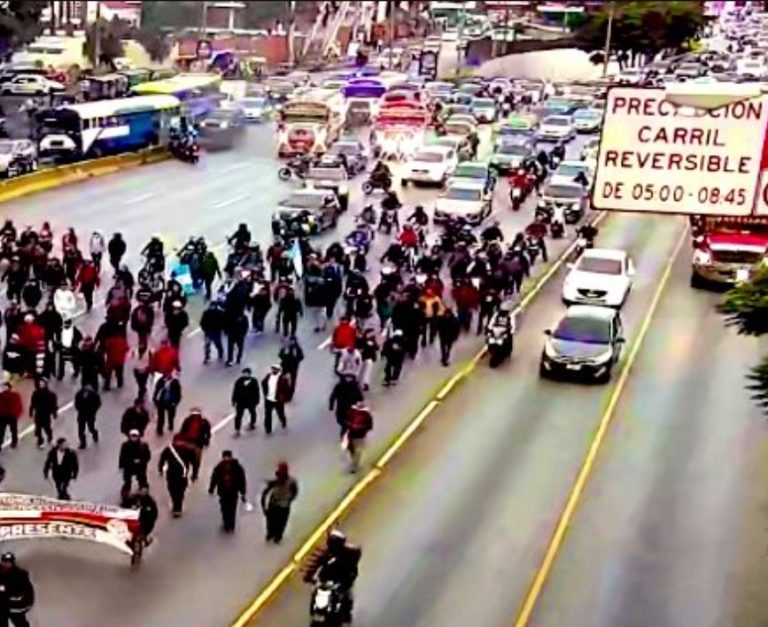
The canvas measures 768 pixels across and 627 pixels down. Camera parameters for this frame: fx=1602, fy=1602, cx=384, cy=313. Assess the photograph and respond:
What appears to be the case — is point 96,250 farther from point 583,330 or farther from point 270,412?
point 270,412

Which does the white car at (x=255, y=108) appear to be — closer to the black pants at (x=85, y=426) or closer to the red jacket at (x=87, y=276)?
the red jacket at (x=87, y=276)

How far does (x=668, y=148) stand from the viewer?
35.8ft

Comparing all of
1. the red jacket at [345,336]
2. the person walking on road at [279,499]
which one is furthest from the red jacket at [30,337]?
the person walking on road at [279,499]

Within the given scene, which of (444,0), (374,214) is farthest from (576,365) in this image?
(444,0)

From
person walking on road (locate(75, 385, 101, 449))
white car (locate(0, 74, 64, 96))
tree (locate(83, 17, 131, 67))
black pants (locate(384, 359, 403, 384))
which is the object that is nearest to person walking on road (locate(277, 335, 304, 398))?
black pants (locate(384, 359, 403, 384))

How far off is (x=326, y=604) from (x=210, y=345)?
1262 centimetres

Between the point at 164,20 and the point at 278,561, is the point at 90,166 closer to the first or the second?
the point at 278,561

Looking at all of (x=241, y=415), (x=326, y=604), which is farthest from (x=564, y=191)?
(x=326, y=604)

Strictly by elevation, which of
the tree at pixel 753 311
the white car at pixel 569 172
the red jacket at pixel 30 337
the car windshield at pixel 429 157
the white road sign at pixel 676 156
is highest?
the white road sign at pixel 676 156

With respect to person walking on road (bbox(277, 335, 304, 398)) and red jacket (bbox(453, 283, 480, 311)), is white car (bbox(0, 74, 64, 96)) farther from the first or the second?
person walking on road (bbox(277, 335, 304, 398))

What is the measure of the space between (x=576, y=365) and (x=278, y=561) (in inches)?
433

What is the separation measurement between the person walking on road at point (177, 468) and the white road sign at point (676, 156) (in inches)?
387

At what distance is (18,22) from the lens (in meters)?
77.1

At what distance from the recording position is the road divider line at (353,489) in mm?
17625
